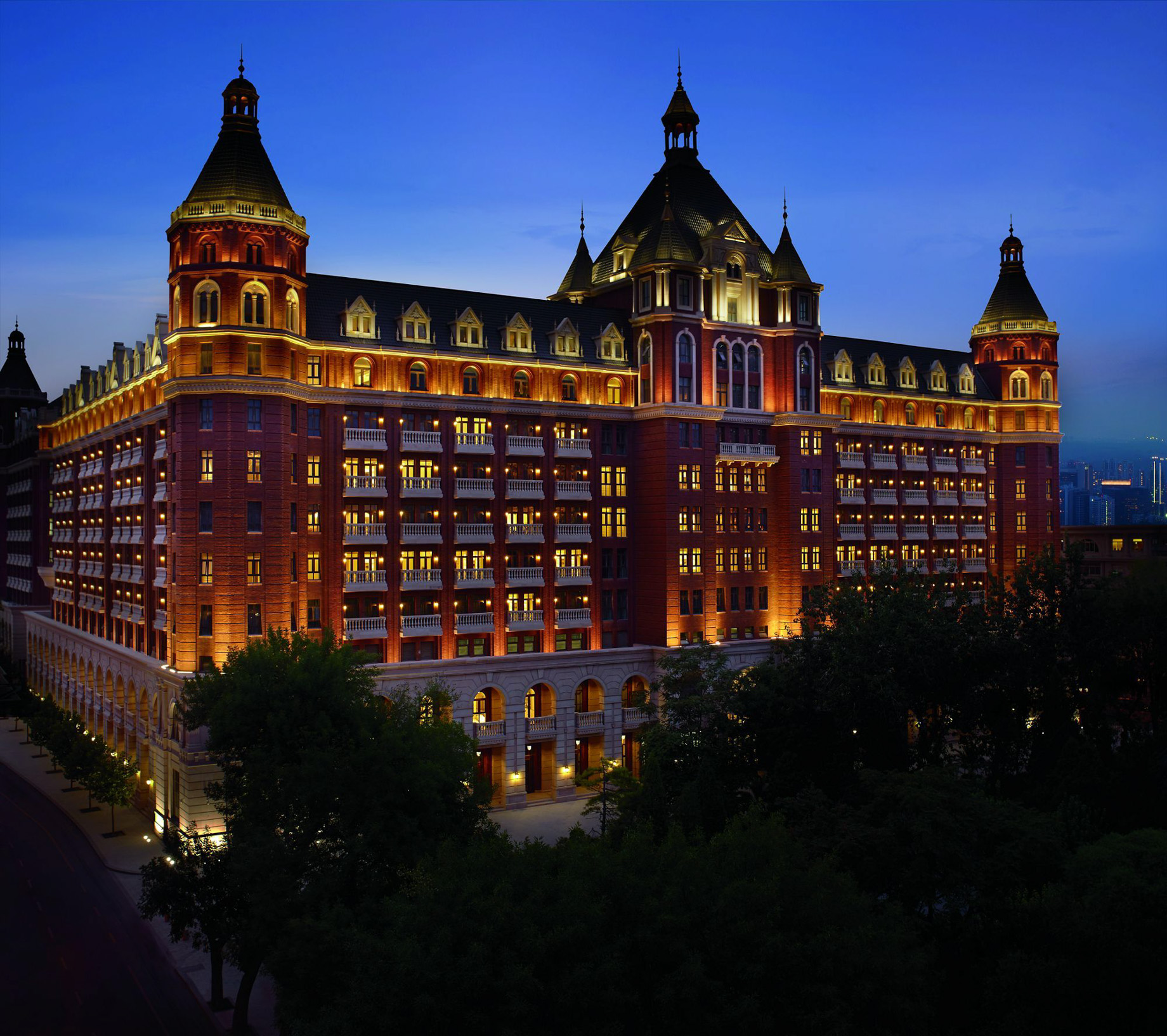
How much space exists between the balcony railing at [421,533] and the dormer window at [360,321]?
13141 millimetres

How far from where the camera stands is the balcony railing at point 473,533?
72688 mm

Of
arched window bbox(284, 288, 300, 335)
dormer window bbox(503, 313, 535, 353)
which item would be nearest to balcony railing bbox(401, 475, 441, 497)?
dormer window bbox(503, 313, 535, 353)

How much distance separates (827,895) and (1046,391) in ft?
303

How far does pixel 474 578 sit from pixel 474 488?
633cm

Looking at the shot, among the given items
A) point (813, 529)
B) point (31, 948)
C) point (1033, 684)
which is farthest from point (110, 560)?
point (1033, 684)

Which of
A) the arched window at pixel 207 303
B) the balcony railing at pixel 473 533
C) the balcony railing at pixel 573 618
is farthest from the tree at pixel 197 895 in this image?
the balcony railing at pixel 573 618

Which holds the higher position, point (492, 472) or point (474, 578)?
point (492, 472)

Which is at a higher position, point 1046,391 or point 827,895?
point 1046,391

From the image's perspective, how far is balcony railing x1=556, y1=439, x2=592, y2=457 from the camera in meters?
77.1

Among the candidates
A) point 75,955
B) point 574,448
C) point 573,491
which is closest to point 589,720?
point 573,491

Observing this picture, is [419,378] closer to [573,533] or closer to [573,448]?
[573,448]

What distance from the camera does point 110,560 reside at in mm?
86438

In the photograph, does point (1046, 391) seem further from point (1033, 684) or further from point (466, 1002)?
point (466, 1002)

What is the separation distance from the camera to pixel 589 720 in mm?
74750
